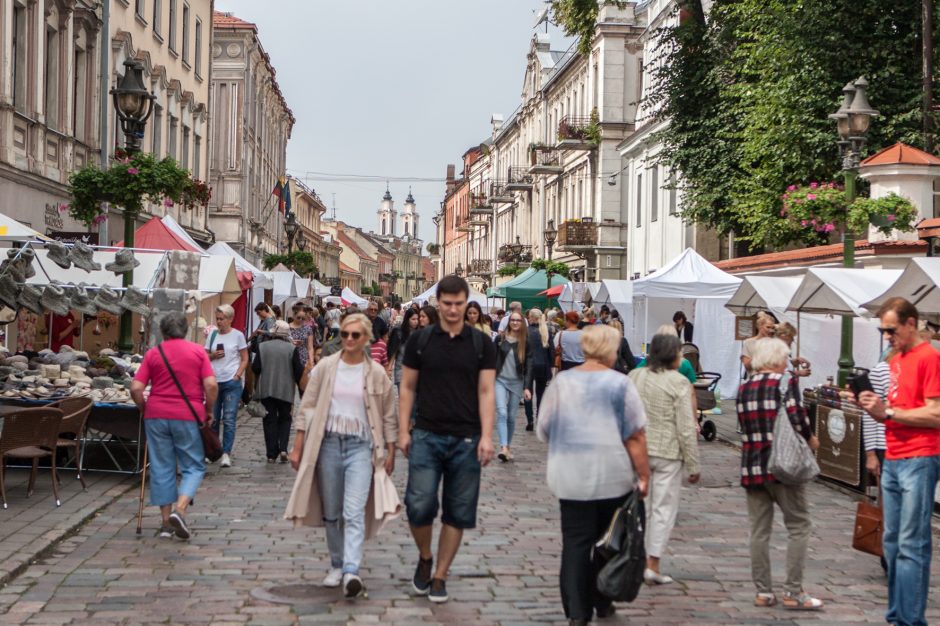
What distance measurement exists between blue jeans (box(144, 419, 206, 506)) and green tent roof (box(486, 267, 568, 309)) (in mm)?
30063

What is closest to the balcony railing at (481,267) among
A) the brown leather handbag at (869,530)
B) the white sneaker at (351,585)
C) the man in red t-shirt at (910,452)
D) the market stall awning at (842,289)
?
the market stall awning at (842,289)

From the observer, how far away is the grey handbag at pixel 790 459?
7.04 m

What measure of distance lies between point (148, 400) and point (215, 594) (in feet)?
7.03

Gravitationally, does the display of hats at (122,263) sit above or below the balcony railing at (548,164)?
below

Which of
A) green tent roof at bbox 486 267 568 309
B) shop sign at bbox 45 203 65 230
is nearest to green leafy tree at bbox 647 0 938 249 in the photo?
green tent roof at bbox 486 267 568 309

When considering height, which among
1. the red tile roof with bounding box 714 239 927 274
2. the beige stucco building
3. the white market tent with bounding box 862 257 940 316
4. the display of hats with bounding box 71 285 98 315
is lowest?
the display of hats with bounding box 71 285 98 315

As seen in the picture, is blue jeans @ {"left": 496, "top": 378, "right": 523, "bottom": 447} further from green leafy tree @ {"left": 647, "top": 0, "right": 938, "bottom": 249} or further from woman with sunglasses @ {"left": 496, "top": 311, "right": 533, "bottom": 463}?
green leafy tree @ {"left": 647, "top": 0, "right": 938, "bottom": 249}

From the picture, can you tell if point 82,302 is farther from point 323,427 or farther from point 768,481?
point 768,481

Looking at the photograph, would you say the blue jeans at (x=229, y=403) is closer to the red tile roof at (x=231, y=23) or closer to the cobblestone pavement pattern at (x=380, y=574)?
the cobblestone pavement pattern at (x=380, y=574)

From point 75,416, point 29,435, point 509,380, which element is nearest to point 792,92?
point 509,380

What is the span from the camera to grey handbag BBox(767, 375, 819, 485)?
704 centimetres

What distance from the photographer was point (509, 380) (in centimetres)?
1457

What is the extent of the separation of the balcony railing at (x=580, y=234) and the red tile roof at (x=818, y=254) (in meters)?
18.4

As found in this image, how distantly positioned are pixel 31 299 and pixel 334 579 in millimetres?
5759
